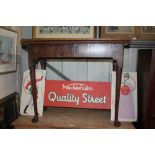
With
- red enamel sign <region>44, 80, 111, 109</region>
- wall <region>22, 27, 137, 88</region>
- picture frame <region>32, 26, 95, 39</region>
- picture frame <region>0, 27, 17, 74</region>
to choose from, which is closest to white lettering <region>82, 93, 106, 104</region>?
red enamel sign <region>44, 80, 111, 109</region>

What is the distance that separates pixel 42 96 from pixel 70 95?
0.22m

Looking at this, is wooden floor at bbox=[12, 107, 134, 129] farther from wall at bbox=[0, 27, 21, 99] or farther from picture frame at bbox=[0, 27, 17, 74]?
picture frame at bbox=[0, 27, 17, 74]

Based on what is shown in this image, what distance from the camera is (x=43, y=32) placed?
172cm

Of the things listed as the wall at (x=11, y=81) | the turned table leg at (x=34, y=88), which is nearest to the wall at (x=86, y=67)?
the wall at (x=11, y=81)

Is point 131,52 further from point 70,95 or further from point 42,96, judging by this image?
point 42,96

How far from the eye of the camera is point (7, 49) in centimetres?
143

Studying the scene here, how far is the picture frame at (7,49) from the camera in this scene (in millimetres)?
1347

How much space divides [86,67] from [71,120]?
525 millimetres

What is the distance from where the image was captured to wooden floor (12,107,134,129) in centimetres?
140

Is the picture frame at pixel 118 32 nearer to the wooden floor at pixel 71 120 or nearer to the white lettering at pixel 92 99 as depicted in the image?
the white lettering at pixel 92 99

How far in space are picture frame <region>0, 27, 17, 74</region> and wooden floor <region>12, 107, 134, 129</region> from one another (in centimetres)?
40

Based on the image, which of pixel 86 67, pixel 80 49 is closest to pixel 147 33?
pixel 86 67

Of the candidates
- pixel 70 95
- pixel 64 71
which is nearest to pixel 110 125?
pixel 70 95
